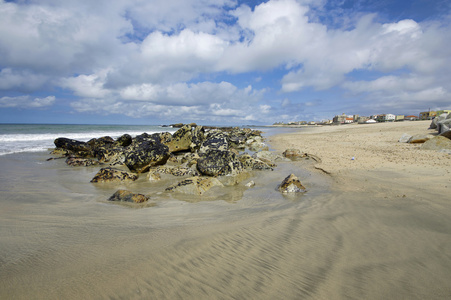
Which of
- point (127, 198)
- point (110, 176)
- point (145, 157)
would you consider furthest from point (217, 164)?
point (127, 198)

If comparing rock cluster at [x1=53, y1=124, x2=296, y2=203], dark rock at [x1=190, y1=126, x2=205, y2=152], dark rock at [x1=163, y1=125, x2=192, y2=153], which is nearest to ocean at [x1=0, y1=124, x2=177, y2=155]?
rock cluster at [x1=53, y1=124, x2=296, y2=203]

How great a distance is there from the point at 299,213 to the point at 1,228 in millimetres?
4375

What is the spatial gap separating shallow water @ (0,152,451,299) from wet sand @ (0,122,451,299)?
0.04 feet

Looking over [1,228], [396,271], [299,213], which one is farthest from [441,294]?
[1,228]

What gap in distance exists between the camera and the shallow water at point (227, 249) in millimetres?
1753

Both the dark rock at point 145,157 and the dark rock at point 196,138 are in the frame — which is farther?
the dark rock at point 196,138

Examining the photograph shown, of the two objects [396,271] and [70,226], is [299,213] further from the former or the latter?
[70,226]

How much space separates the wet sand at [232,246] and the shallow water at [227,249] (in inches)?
0.5

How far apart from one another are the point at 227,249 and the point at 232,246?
9 cm

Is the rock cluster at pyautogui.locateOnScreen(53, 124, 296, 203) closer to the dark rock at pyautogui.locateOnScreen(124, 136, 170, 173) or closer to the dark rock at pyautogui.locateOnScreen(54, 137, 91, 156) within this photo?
the dark rock at pyautogui.locateOnScreen(124, 136, 170, 173)

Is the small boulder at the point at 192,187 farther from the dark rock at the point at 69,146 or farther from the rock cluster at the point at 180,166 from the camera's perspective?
the dark rock at the point at 69,146

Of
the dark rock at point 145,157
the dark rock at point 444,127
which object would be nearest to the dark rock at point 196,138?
the dark rock at point 145,157

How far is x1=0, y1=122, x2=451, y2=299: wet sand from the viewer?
1761mm

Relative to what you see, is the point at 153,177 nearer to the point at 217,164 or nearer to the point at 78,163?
the point at 217,164
